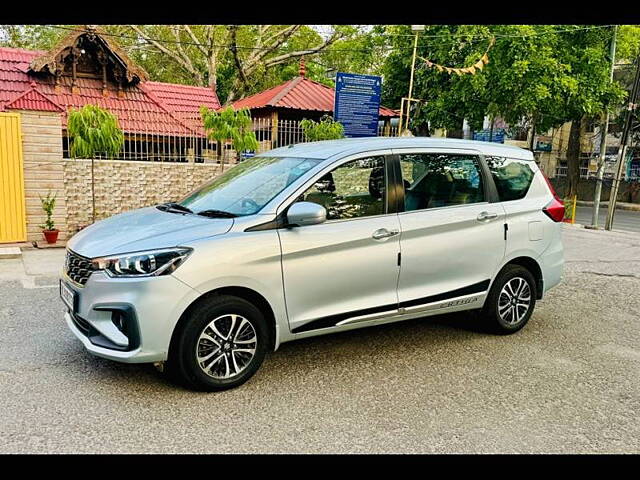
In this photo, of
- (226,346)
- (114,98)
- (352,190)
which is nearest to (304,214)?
(352,190)

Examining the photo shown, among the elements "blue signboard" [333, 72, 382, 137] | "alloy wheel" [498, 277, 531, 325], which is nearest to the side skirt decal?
"alloy wheel" [498, 277, 531, 325]

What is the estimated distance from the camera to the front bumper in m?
3.57

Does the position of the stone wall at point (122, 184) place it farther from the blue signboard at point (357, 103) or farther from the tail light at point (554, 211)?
the tail light at point (554, 211)

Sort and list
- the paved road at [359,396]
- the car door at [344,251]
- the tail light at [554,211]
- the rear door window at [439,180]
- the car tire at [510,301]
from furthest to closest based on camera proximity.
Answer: the tail light at [554,211], the car tire at [510,301], the rear door window at [439,180], the car door at [344,251], the paved road at [359,396]

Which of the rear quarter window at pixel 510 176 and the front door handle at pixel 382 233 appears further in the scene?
the rear quarter window at pixel 510 176

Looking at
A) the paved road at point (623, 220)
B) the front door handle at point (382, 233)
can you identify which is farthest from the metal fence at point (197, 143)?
the paved road at point (623, 220)

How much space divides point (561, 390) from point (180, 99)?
15553 millimetres

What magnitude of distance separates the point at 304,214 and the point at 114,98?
13389 millimetres

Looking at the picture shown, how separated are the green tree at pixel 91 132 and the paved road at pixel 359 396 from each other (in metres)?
4.81

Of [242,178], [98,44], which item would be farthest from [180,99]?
[242,178]

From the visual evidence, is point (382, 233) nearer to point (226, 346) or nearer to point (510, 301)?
point (226, 346)

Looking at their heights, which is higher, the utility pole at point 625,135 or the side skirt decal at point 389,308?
the utility pole at point 625,135

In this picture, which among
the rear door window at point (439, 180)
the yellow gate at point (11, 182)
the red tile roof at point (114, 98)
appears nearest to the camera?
the rear door window at point (439, 180)

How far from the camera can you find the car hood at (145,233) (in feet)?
12.2
